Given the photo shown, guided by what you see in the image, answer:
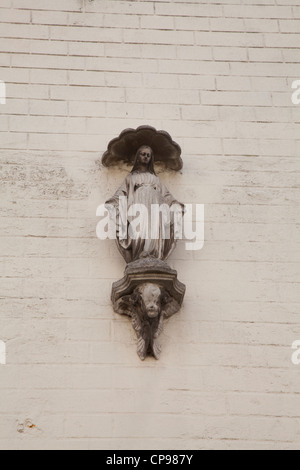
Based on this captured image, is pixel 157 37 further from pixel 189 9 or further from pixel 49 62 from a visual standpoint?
pixel 49 62

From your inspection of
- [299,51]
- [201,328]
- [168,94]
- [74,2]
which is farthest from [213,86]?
[201,328]

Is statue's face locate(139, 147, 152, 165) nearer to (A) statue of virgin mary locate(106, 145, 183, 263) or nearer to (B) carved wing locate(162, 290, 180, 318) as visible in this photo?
(A) statue of virgin mary locate(106, 145, 183, 263)

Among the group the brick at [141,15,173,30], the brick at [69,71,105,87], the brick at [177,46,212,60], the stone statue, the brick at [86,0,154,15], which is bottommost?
the stone statue

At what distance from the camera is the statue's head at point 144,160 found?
7188mm

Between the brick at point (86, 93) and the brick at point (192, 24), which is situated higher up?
the brick at point (192, 24)

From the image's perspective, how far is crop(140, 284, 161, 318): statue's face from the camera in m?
6.28

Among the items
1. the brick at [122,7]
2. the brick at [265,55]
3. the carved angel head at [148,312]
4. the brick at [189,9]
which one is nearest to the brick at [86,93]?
the brick at [122,7]

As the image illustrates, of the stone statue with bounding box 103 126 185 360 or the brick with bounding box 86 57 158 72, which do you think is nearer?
the stone statue with bounding box 103 126 185 360

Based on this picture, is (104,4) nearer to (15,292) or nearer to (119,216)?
(119,216)

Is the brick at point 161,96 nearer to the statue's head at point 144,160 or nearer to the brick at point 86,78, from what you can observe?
the brick at point 86,78

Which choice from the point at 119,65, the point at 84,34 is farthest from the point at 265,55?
the point at 84,34

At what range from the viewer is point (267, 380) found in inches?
250

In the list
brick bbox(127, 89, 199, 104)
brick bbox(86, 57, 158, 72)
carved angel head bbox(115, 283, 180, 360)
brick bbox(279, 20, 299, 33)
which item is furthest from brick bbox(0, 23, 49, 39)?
carved angel head bbox(115, 283, 180, 360)

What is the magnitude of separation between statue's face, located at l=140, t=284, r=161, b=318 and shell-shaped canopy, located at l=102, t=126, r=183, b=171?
141cm
